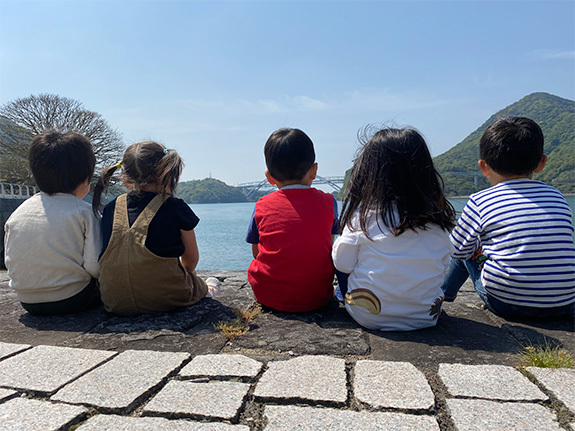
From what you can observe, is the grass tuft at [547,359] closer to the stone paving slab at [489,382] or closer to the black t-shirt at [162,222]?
the stone paving slab at [489,382]

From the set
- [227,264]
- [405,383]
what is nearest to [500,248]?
[405,383]

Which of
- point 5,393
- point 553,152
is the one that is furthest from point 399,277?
point 553,152

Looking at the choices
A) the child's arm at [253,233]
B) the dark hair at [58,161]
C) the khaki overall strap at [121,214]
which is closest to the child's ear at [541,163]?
the child's arm at [253,233]

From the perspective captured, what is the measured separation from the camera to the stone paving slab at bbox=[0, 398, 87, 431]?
1.13 meters

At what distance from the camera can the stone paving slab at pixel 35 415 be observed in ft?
3.71

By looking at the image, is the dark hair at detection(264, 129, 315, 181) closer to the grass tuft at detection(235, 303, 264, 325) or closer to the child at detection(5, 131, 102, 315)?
the grass tuft at detection(235, 303, 264, 325)

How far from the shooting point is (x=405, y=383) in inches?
53.5

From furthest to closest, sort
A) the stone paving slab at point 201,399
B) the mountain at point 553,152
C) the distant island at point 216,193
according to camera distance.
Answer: the distant island at point 216,193
the mountain at point 553,152
the stone paving slab at point 201,399

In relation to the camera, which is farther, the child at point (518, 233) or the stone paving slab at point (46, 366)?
the child at point (518, 233)

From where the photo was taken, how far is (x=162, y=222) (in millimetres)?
2297

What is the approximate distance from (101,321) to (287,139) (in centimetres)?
144

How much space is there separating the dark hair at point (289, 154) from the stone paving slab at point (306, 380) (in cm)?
116

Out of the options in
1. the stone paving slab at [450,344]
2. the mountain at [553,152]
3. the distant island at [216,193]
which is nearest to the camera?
the stone paving slab at [450,344]

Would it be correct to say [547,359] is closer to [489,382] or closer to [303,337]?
[489,382]
